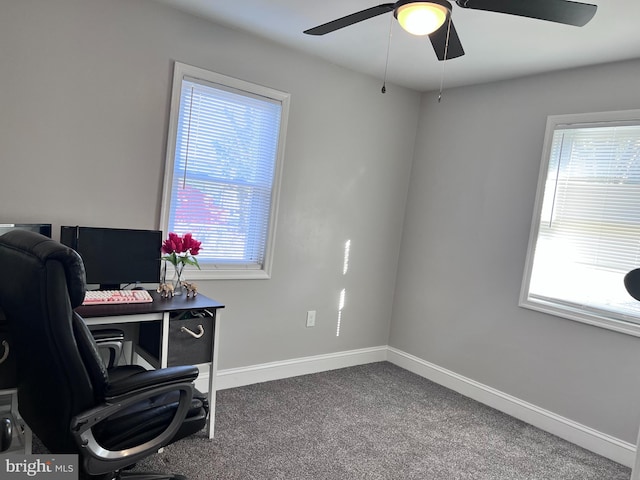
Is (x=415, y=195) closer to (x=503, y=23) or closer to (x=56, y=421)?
(x=503, y=23)

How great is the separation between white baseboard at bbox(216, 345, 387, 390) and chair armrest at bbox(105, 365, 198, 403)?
152 cm

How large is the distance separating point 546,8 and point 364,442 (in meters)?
2.30

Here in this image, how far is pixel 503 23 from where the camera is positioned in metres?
2.42

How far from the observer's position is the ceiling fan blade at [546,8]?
1576 millimetres

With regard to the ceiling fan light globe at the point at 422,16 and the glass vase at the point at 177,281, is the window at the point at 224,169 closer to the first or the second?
the glass vase at the point at 177,281

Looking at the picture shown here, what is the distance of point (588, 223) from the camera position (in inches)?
115

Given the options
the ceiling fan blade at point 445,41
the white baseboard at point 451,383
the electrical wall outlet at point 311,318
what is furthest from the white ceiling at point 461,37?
the white baseboard at point 451,383

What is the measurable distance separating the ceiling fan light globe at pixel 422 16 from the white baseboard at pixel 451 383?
2443 mm

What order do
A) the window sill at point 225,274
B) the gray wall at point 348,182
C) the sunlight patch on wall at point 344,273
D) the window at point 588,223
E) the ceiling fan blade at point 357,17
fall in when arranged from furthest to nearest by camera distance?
the sunlight patch on wall at point 344,273, the window sill at point 225,274, the window at point 588,223, the gray wall at point 348,182, the ceiling fan blade at point 357,17

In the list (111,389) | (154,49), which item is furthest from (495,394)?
(154,49)

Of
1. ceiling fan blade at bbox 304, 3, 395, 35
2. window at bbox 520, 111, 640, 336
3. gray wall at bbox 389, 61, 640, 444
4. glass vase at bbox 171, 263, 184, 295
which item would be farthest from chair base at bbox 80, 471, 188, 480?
window at bbox 520, 111, 640, 336

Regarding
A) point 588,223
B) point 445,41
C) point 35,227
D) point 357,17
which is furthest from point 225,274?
point 588,223

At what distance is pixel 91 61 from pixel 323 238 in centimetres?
194

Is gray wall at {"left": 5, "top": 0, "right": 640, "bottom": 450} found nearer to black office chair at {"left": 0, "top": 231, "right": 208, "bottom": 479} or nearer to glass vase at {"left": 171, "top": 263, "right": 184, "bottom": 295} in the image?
glass vase at {"left": 171, "top": 263, "right": 184, "bottom": 295}
